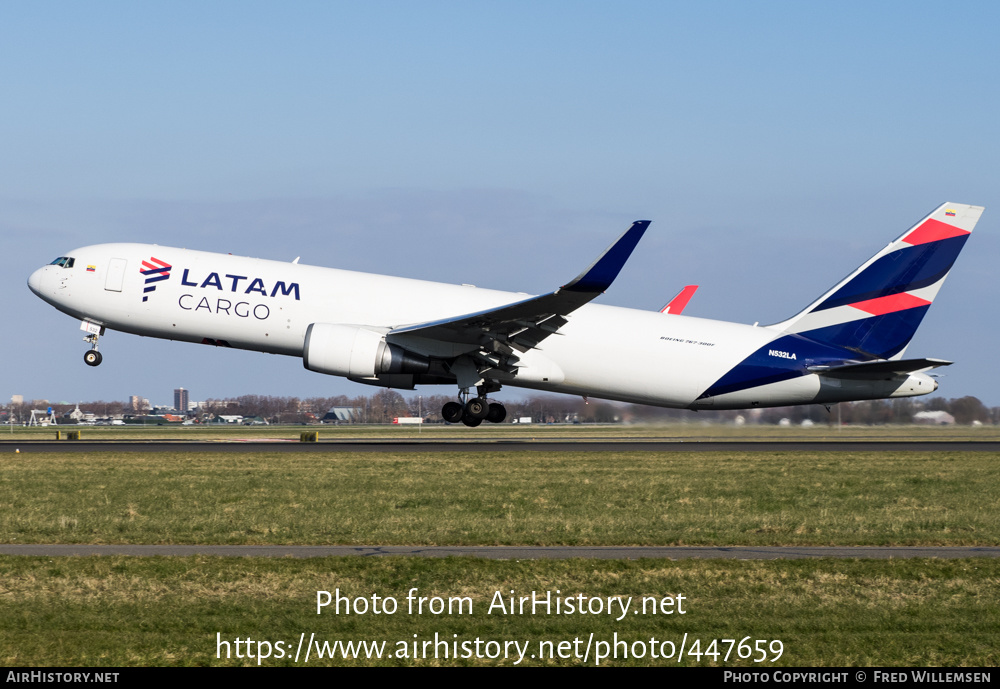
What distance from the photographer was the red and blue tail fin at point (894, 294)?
3631 cm

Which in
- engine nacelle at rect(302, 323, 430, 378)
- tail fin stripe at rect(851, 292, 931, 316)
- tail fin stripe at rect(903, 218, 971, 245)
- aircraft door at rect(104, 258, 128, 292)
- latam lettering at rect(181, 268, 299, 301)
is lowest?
engine nacelle at rect(302, 323, 430, 378)

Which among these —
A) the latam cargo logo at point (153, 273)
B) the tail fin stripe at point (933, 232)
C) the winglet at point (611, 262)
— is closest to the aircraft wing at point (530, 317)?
the winglet at point (611, 262)

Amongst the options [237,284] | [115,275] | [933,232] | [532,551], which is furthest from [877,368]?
[115,275]

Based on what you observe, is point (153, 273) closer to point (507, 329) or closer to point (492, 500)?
point (507, 329)

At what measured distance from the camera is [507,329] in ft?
109

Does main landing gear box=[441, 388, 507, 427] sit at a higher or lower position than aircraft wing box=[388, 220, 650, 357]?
lower

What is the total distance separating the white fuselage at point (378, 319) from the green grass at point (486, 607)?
2141cm

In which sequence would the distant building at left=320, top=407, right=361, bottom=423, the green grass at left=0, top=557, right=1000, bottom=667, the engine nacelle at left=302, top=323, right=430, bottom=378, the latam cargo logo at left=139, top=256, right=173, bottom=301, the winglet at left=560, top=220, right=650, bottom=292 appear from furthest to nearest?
the distant building at left=320, top=407, right=361, bottom=423, the latam cargo logo at left=139, top=256, right=173, bottom=301, the engine nacelle at left=302, top=323, right=430, bottom=378, the winglet at left=560, top=220, right=650, bottom=292, the green grass at left=0, top=557, right=1000, bottom=667

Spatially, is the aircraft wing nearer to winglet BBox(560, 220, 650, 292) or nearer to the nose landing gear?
winglet BBox(560, 220, 650, 292)

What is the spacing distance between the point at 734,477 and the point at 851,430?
2616 cm

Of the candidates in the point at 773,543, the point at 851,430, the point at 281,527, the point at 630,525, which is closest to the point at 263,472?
the point at 281,527

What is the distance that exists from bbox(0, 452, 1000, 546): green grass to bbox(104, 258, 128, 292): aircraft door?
6.95m

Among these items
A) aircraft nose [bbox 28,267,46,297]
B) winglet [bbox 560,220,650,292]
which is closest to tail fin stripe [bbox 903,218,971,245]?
winglet [bbox 560,220,650,292]

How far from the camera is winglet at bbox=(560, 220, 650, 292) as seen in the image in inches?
1130
